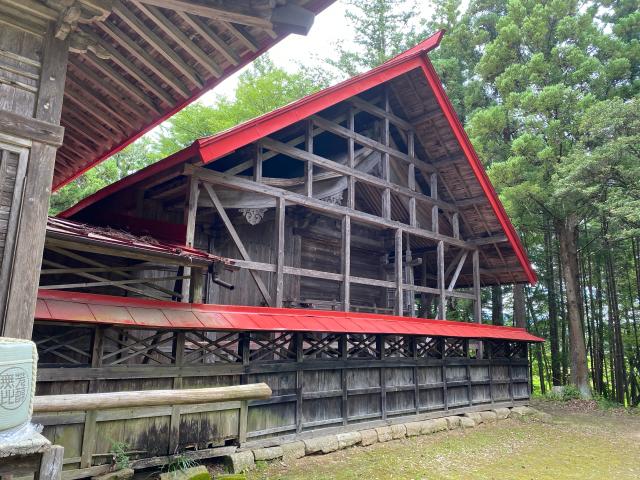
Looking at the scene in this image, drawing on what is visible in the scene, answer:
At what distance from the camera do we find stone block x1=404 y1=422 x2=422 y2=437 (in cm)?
1064

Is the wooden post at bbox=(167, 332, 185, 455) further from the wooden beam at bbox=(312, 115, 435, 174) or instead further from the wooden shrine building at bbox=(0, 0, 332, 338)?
the wooden beam at bbox=(312, 115, 435, 174)

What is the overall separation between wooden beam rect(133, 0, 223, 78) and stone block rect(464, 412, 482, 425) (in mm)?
10705

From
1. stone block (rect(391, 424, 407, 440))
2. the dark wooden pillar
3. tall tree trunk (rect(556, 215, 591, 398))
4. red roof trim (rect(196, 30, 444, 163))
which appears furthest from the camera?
tall tree trunk (rect(556, 215, 591, 398))

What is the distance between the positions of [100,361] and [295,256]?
6615 mm

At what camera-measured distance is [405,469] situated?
8148 millimetres

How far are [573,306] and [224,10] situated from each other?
18.2 m

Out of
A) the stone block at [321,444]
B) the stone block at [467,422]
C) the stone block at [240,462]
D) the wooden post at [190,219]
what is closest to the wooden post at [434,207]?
the stone block at [467,422]

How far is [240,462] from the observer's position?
7.41 metres

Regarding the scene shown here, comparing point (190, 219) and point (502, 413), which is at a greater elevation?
point (190, 219)

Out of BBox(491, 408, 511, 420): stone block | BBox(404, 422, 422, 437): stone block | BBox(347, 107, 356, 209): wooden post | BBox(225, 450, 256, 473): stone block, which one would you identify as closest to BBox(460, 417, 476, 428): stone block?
BBox(491, 408, 511, 420): stone block

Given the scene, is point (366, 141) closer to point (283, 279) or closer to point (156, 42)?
point (283, 279)

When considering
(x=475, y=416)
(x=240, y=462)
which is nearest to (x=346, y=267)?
(x=240, y=462)

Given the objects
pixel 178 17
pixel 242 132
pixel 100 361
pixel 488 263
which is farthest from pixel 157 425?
pixel 488 263

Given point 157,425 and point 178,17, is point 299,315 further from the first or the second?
point 178,17
